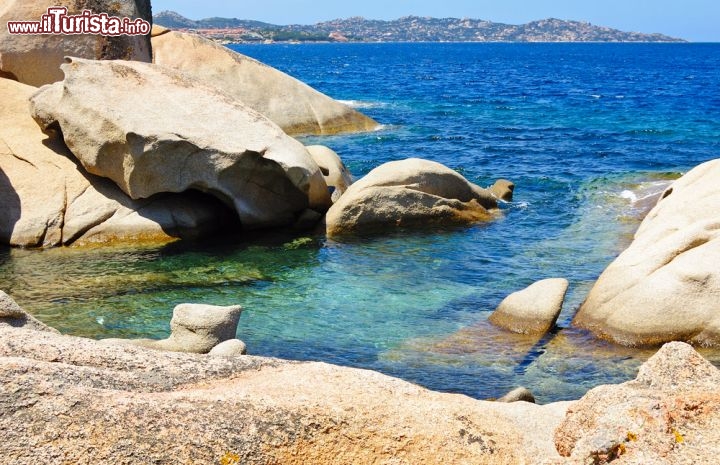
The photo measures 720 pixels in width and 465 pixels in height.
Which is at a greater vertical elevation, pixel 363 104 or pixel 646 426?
pixel 646 426

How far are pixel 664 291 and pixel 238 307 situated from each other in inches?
225

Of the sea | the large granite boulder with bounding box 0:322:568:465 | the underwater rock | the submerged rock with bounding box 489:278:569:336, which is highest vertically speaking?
the large granite boulder with bounding box 0:322:568:465

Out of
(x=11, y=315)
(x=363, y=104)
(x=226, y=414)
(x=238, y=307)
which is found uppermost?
(x=226, y=414)

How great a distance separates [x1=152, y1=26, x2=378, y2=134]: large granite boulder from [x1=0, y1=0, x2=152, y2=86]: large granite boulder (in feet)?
25.3

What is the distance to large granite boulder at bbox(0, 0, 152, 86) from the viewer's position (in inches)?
803

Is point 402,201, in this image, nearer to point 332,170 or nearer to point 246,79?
point 332,170

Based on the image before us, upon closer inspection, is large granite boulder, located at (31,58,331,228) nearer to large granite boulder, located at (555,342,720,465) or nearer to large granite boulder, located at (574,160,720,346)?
large granite boulder, located at (574,160,720,346)

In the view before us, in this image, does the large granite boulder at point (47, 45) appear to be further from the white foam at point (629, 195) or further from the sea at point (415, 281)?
the white foam at point (629, 195)

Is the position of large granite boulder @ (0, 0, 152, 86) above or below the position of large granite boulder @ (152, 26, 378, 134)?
above

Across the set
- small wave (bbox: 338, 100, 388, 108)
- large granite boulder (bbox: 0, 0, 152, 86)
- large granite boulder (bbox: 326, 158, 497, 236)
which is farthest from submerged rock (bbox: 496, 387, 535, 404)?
small wave (bbox: 338, 100, 388, 108)

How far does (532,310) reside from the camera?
41.2ft

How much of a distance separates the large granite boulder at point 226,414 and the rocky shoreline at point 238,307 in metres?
0.01

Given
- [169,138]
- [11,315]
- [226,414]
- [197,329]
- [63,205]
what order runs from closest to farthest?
1. [226,414]
2. [11,315]
3. [197,329]
4. [169,138]
5. [63,205]

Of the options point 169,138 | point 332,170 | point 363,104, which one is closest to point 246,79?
point 332,170
